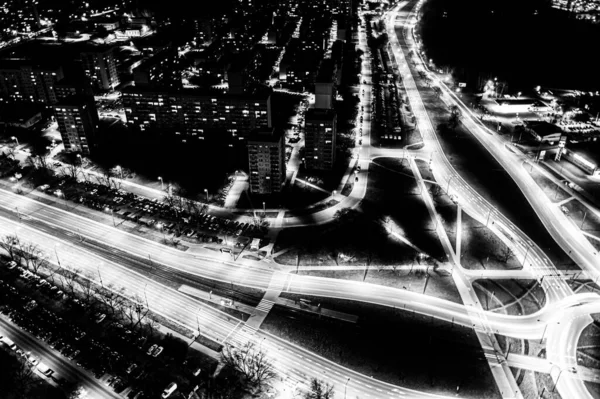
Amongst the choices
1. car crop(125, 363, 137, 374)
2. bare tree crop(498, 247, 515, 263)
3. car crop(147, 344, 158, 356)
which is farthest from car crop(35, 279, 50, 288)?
bare tree crop(498, 247, 515, 263)

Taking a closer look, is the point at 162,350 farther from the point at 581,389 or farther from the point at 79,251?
the point at 581,389

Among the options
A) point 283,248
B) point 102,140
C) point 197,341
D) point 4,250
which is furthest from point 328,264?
point 102,140

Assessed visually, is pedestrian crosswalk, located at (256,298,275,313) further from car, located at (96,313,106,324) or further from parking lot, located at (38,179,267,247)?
car, located at (96,313,106,324)

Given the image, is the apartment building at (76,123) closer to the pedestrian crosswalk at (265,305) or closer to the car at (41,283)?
the car at (41,283)

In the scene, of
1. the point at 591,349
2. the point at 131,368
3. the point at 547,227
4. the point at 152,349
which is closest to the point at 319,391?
the point at 152,349

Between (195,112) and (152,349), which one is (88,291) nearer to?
(152,349)
